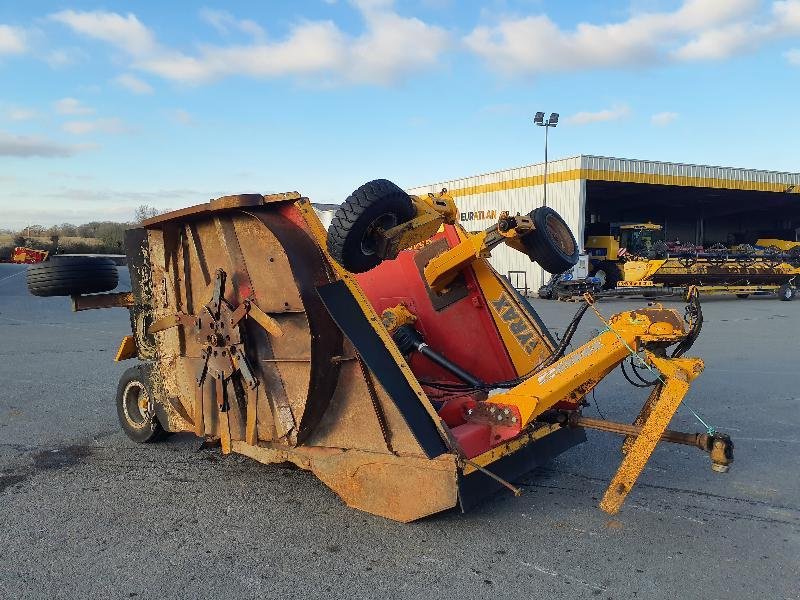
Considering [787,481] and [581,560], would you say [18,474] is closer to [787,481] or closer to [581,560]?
[581,560]

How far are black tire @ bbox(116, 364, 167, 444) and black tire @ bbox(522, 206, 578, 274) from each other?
3.30 meters

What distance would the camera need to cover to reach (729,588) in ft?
9.92

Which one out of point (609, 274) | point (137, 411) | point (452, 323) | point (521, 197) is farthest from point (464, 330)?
point (521, 197)

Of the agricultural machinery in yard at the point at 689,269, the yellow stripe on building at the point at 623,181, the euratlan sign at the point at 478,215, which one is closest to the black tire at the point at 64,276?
the agricultural machinery in yard at the point at 689,269

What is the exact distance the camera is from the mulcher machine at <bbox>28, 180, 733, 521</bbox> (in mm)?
3484

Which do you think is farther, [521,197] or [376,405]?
[521,197]

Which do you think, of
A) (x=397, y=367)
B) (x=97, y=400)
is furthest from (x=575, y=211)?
(x=397, y=367)

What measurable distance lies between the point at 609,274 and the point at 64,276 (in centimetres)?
2198

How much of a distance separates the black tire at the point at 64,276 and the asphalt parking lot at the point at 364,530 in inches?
54.0

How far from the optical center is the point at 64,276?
5.17m

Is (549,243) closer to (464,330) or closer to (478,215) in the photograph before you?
(464,330)

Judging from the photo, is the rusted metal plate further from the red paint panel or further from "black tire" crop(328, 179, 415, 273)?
the red paint panel

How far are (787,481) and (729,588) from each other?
1.88m

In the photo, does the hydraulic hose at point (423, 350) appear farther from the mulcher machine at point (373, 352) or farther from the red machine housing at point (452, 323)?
the red machine housing at point (452, 323)
